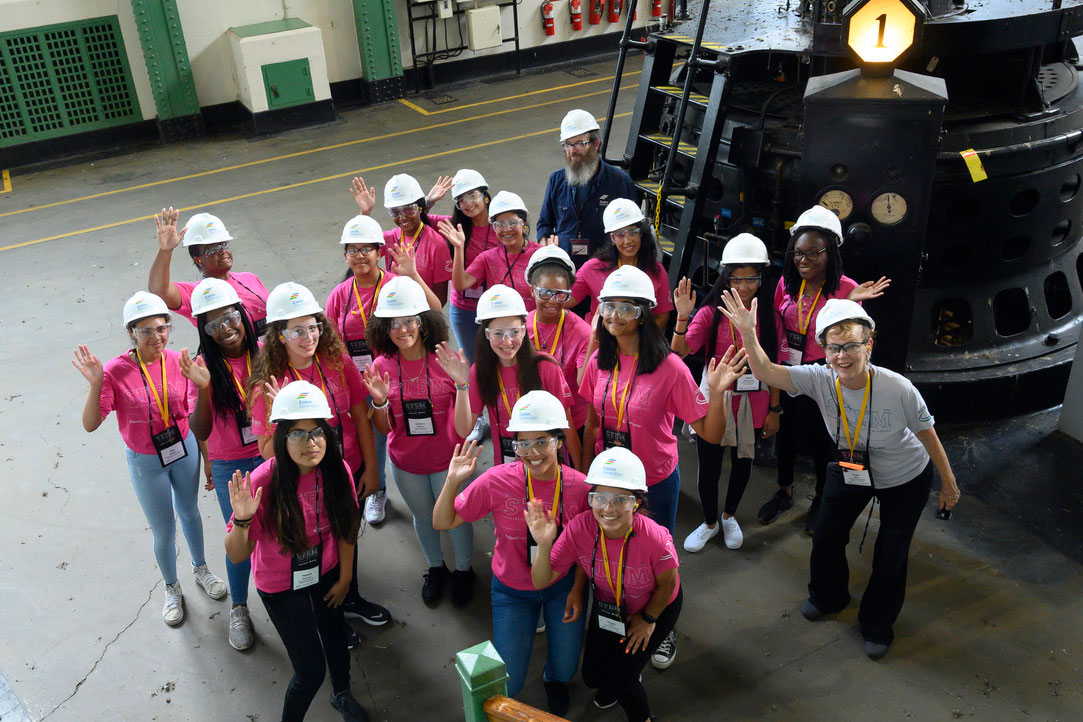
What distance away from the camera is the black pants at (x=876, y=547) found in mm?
4215

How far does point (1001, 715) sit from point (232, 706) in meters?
3.71

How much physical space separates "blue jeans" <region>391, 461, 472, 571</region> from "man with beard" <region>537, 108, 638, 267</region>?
2.09 metres

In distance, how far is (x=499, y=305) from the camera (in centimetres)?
431

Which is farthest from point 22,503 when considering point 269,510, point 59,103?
point 59,103

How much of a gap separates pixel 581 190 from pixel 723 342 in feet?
5.67

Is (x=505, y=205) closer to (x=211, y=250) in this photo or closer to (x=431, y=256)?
(x=431, y=256)

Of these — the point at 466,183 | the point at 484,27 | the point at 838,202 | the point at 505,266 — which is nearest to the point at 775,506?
the point at 838,202

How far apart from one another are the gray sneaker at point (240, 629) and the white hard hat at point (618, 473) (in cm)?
242

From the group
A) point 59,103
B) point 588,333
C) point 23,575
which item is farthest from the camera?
point 59,103

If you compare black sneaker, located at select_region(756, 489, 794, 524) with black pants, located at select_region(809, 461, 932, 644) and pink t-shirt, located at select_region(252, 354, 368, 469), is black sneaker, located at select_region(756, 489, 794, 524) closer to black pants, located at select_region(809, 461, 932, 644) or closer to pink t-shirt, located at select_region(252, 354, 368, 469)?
black pants, located at select_region(809, 461, 932, 644)

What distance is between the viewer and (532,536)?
148 inches

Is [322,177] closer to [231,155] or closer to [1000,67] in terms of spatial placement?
[231,155]

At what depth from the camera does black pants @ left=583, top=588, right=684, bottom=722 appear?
379 cm

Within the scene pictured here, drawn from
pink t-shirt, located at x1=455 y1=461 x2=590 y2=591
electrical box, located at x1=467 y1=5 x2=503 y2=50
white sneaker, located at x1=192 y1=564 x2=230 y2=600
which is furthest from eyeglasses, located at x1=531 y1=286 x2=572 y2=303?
electrical box, located at x1=467 y1=5 x2=503 y2=50
